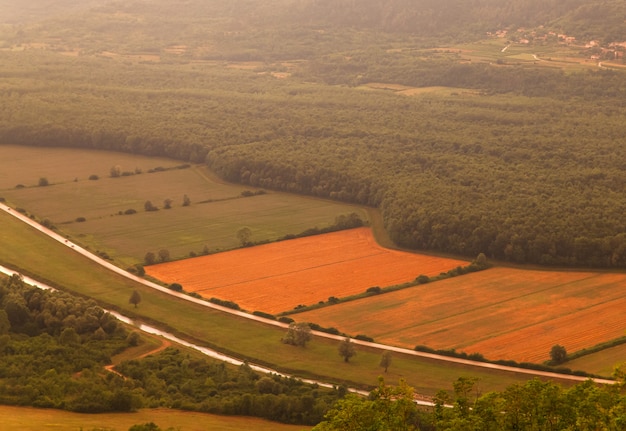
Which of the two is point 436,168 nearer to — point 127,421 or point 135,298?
point 135,298

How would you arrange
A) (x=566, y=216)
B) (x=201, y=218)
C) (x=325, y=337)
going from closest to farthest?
(x=325, y=337) → (x=566, y=216) → (x=201, y=218)

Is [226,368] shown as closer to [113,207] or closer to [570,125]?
[113,207]

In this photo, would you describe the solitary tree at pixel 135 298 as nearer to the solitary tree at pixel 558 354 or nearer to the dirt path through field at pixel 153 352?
the dirt path through field at pixel 153 352

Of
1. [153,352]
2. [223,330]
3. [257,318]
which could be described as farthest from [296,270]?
[153,352]

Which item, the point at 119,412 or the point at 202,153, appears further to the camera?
the point at 202,153

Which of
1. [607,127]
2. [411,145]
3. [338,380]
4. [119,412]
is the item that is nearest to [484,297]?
[338,380]

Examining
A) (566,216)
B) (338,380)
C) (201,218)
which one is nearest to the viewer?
(338,380)
